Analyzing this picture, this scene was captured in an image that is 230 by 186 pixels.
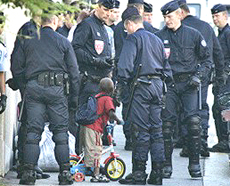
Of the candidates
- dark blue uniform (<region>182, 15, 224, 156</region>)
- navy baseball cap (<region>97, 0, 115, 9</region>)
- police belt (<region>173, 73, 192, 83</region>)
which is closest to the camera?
police belt (<region>173, 73, 192, 83</region>)

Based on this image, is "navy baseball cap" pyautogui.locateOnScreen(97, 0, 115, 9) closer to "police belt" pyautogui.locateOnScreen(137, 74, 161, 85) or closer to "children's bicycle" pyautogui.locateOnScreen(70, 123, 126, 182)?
"police belt" pyautogui.locateOnScreen(137, 74, 161, 85)

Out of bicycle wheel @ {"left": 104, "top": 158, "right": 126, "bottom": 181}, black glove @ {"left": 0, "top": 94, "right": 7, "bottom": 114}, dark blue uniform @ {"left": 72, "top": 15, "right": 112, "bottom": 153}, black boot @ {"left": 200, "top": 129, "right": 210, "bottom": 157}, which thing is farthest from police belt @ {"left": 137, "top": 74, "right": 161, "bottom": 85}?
black boot @ {"left": 200, "top": 129, "right": 210, "bottom": 157}

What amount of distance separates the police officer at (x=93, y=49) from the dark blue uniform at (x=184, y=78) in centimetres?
87

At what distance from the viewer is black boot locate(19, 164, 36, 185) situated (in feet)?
26.0

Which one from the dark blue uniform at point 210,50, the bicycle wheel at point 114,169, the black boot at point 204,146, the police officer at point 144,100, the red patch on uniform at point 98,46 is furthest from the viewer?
the black boot at point 204,146

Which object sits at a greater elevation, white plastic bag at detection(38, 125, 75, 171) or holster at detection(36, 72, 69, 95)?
holster at detection(36, 72, 69, 95)

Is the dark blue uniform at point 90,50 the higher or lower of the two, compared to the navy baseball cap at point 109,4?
→ lower

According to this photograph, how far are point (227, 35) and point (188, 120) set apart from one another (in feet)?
9.17

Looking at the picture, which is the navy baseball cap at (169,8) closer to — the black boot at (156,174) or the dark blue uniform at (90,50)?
the dark blue uniform at (90,50)

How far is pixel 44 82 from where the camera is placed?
8.00 metres

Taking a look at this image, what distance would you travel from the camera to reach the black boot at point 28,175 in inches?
312

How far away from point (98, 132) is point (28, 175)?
0.97m

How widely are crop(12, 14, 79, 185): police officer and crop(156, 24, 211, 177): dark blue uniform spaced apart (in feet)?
4.62

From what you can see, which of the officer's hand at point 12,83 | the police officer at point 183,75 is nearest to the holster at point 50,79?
the officer's hand at point 12,83
